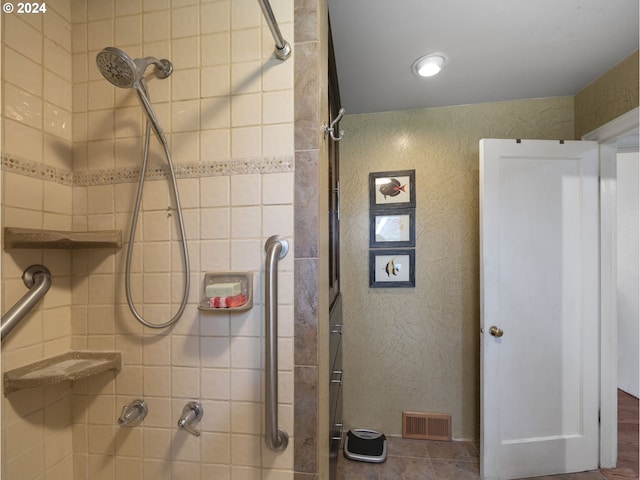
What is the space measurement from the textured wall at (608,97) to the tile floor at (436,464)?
2.10 metres

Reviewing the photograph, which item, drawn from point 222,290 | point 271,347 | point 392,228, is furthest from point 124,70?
point 392,228

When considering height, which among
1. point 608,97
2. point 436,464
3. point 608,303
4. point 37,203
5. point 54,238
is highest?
point 608,97

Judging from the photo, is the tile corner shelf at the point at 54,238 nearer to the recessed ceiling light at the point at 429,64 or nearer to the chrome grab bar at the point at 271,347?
the chrome grab bar at the point at 271,347

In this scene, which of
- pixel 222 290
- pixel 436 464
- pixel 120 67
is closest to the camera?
pixel 120 67

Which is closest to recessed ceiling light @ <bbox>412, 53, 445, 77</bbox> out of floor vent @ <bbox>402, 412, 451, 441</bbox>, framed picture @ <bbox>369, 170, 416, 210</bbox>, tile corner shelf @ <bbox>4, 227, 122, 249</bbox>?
framed picture @ <bbox>369, 170, 416, 210</bbox>

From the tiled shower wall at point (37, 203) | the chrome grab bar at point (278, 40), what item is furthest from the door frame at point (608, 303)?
the tiled shower wall at point (37, 203)

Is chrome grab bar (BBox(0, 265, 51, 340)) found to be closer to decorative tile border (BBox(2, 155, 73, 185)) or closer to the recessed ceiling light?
decorative tile border (BBox(2, 155, 73, 185))

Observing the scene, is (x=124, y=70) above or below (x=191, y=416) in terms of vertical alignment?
above

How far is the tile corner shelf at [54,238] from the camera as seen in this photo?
71 centimetres

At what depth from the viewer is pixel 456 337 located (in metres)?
1.93

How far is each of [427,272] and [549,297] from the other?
0.71 m

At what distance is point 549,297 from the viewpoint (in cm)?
166

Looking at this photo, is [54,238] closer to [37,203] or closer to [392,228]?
[37,203]

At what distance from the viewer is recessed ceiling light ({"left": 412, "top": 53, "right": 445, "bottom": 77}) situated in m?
1.46
